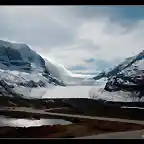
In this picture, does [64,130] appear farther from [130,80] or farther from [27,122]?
[130,80]

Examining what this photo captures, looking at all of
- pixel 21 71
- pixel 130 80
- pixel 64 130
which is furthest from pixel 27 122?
pixel 130 80

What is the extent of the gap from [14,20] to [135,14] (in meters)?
1.01

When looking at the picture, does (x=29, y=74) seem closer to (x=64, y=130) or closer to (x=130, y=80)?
(x=64, y=130)

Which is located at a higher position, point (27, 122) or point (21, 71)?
point (21, 71)

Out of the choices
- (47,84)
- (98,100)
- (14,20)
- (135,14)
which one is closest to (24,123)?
(47,84)

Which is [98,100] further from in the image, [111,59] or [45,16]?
[45,16]

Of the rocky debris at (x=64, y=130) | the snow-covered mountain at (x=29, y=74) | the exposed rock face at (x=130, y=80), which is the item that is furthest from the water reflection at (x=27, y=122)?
the exposed rock face at (x=130, y=80)

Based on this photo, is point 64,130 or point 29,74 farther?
point 29,74

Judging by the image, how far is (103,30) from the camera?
3.24m

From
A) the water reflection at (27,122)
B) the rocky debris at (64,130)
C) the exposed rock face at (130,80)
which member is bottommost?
the rocky debris at (64,130)

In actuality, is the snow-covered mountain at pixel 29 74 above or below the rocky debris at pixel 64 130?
above

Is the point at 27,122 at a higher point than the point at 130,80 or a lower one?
lower

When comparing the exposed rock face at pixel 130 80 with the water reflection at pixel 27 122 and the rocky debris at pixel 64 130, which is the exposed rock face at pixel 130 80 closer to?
the rocky debris at pixel 64 130

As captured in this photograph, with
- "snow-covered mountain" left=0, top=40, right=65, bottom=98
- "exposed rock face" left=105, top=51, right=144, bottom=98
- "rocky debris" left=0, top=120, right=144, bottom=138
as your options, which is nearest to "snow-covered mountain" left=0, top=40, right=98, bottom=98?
"snow-covered mountain" left=0, top=40, right=65, bottom=98
